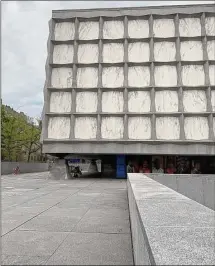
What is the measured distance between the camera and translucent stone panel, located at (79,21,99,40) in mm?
29344

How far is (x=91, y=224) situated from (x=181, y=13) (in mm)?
27051

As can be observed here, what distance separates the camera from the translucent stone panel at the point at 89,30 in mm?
29344

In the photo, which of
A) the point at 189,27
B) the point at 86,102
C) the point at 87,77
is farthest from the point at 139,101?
the point at 189,27

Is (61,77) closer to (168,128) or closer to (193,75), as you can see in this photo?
(168,128)

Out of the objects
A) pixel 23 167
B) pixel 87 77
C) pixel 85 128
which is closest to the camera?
pixel 85 128

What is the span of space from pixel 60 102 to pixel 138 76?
7.78 m

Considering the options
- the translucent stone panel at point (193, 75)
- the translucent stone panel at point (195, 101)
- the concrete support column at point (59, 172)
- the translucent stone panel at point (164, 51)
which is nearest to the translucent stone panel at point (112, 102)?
the translucent stone panel at point (164, 51)

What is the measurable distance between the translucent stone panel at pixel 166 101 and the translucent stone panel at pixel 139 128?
63.9 inches

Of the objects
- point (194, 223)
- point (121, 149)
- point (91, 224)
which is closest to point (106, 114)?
point (121, 149)

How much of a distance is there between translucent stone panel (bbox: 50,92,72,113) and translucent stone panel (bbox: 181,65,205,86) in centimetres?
1085

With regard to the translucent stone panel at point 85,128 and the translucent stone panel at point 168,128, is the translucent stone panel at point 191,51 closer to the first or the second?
the translucent stone panel at point 168,128

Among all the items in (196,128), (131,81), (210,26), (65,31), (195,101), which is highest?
(65,31)

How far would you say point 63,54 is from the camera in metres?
29.0

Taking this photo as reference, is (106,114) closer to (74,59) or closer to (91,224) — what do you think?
(74,59)
